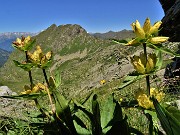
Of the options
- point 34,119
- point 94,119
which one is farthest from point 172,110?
point 34,119

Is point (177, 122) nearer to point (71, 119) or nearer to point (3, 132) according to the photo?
point (71, 119)

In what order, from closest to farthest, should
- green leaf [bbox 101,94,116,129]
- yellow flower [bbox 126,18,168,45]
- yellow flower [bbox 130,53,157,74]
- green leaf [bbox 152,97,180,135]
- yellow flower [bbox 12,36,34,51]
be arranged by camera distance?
green leaf [bbox 152,97,180,135]
yellow flower [bbox 126,18,168,45]
yellow flower [bbox 130,53,157,74]
yellow flower [bbox 12,36,34,51]
green leaf [bbox 101,94,116,129]

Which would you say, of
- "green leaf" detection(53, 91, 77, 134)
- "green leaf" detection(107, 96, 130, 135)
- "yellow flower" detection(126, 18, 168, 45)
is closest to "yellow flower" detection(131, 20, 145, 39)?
"yellow flower" detection(126, 18, 168, 45)

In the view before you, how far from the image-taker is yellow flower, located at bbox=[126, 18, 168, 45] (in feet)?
7.14

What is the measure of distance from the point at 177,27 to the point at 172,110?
35.2 ft

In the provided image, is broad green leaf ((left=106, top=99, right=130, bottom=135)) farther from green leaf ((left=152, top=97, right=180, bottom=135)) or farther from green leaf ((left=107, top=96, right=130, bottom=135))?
green leaf ((left=152, top=97, right=180, bottom=135))

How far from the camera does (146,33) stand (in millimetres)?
2213

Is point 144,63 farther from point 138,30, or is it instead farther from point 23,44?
point 23,44

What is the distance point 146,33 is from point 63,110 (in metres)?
1.14

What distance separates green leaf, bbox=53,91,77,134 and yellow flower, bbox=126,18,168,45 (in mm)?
947

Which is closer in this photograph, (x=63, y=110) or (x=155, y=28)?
(x=155, y=28)

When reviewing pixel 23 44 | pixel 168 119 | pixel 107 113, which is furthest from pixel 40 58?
pixel 168 119

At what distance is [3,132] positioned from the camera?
11.1 ft

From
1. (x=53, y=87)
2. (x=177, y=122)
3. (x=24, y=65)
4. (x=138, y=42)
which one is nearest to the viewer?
(x=177, y=122)
